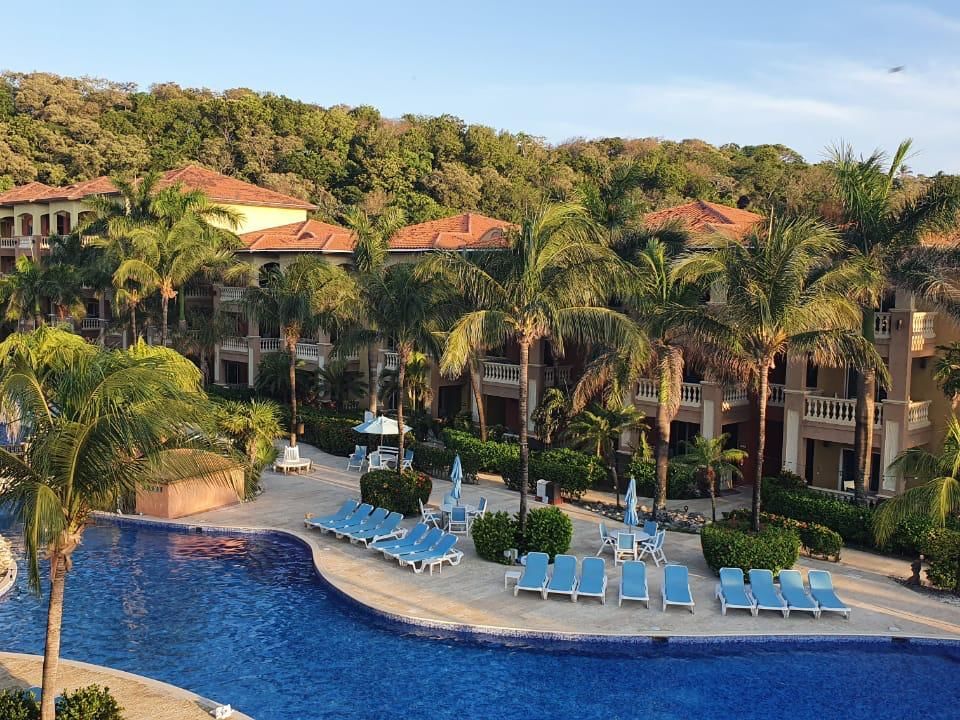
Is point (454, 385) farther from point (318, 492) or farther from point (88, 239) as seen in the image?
point (88, 239)

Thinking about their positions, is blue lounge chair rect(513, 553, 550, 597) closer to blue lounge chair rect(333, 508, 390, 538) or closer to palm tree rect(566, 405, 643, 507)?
blue lounge chair rect(333, 508, 390, 538)

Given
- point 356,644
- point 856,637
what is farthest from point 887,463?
point 356,644

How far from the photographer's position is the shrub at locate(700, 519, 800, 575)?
60.0ft

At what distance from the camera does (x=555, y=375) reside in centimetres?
3188

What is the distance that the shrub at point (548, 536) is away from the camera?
19.8 m

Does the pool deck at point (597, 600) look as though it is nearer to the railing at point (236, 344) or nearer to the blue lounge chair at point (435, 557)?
the blue lounge chair at point (435, 557)

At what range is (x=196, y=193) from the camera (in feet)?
132

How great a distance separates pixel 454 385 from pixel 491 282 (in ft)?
58.0

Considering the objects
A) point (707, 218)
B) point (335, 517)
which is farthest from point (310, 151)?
point (335, 517)

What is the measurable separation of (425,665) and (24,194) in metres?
58.8

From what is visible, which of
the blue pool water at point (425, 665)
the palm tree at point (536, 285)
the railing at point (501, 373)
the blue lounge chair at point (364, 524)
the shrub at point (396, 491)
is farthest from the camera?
the railing at point (501, 373)

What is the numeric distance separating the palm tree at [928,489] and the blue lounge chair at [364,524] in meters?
11.0

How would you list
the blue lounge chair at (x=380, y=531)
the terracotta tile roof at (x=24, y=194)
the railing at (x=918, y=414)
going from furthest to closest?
the terracotta tile roof at (x=24, y=194), the railing at (x=918, y=414), the blue lounge chair at (x=380, y=531)

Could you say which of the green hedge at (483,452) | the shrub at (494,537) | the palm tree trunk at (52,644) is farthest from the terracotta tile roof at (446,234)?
the palm tree trunk at (52,644)
